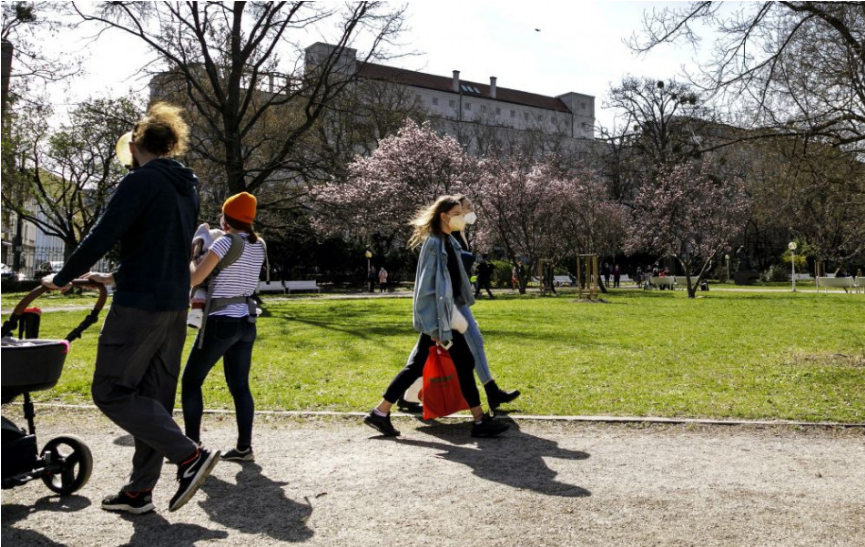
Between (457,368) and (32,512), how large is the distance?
3.06 m

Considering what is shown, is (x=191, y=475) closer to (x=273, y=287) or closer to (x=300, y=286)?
(x=273, y=287)

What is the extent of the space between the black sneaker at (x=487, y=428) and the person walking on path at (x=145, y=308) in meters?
2.38

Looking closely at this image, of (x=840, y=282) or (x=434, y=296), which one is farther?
(x=840, y=282)

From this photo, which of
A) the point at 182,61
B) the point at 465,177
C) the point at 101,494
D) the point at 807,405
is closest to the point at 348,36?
the point at 182,61

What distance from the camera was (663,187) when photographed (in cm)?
3709

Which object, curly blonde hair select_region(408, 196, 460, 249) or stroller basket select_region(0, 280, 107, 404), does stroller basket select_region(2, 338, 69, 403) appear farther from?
curly blonde hair select_region(408, 196, 460, 249)

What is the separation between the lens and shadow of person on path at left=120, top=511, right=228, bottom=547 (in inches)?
133

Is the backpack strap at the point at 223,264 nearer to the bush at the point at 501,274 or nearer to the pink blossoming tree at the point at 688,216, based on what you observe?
the pink blossoming tree at the point at 688,216

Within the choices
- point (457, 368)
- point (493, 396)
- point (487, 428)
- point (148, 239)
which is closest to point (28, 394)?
point (148, 239)

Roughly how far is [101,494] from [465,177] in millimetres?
32199

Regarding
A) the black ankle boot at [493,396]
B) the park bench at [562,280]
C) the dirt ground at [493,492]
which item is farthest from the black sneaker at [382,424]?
the park bench at [562,280]

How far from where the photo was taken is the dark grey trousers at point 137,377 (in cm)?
361

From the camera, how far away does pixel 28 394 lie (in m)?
3.87

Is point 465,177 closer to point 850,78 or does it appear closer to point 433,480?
point 850,78
